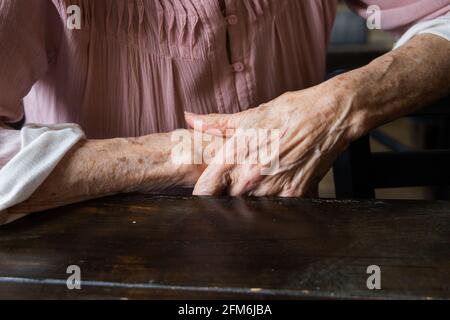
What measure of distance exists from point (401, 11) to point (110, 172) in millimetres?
573

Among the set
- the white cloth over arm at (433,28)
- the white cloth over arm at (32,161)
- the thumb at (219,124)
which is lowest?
the white cloth over arm at (32,161)

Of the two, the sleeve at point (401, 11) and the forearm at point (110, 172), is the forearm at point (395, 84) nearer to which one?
the sleeve at point (401, 11)

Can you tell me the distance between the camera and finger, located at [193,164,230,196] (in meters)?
0.62

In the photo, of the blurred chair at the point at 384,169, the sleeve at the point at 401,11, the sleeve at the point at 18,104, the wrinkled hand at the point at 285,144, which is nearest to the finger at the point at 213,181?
the wrinkled hand at the point at 285,144

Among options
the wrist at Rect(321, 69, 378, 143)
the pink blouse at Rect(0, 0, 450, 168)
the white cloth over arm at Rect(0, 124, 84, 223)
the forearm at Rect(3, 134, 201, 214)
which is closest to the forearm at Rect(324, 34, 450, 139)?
the wrist at Rect(321, 69, 378, 143)

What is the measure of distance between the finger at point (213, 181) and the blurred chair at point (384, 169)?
0.34m

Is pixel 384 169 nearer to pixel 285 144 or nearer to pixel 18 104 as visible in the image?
pixel 285 144

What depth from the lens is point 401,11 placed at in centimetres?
83

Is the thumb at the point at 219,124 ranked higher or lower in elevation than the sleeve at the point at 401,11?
lower

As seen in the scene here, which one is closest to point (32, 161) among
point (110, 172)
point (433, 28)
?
point (110, 172)

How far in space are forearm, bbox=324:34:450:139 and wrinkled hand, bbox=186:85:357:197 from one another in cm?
1

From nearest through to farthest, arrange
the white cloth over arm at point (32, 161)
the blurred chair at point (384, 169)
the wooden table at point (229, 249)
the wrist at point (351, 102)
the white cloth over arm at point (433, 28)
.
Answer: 1. the wooden table at point (229, 249)
2. the white cloth over arm at point (32, 161)
3. the wrist at point (351, 102)
4. the white cloth over arm at point (433, 28)
5. the blurred chair at point (384, 169)

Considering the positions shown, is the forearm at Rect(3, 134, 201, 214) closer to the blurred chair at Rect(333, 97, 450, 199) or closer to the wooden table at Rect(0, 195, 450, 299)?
the wooden table at Rect(0, 195, 450, 299)

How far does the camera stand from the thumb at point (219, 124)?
0.65 meters
